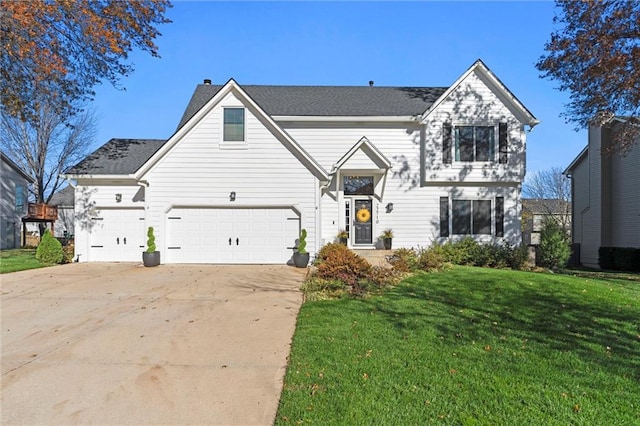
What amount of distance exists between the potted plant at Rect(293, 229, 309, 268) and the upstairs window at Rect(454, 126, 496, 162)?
25.4 feet

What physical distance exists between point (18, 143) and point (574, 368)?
39.8 m

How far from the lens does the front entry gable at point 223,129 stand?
15508mm

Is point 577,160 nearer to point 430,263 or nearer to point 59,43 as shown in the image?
point 430,263

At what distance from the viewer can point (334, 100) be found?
65.5 feet

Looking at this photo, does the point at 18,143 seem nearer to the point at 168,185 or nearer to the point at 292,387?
the point at 168,185

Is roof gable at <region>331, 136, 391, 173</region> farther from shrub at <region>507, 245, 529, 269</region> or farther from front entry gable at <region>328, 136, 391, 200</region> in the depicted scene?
shrub at <region>507, 245, 529, 269</region>

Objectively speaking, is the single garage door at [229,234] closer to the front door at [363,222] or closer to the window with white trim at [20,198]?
the front door at [363,222]

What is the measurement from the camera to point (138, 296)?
9859 mm

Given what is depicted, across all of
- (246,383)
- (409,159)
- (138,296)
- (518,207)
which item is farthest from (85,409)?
(518,207)

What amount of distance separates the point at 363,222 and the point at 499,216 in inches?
225

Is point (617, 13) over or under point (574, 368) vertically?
over

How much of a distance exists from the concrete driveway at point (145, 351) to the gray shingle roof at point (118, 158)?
7.20 m

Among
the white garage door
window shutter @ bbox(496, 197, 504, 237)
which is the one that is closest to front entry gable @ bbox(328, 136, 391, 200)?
window shutter @ bbox(496, 197, 504, 237)

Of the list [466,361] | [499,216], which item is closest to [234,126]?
[499,216]
